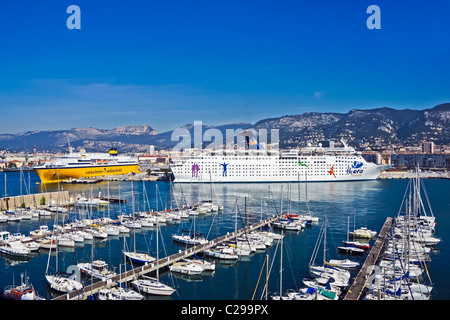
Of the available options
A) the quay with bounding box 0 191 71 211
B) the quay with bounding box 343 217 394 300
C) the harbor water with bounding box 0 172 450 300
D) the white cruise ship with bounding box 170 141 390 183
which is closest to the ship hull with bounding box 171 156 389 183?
the white cruise ship with bounding box 170 141 390 183

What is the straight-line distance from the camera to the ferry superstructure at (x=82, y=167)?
1187 inches

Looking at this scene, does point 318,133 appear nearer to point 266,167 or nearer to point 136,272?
point 266,167

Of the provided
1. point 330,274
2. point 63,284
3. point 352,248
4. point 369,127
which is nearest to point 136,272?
point 63,284

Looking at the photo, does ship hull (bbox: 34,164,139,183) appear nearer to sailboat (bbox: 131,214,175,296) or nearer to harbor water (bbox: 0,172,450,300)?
harbor water (bbox: 0,172,450,300)

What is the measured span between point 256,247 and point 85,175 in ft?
86.6

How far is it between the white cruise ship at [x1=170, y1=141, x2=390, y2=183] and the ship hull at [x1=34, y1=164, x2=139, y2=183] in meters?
8.65

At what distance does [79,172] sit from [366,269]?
2923 centimetres

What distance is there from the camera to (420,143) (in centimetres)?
5597

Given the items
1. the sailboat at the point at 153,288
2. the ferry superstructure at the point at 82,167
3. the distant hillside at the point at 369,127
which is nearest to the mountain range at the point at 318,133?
the distant hillside at the point at 369,127

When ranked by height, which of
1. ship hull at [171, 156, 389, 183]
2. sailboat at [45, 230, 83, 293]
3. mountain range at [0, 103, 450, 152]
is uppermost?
mountain range at [0, 103, 450, 152]

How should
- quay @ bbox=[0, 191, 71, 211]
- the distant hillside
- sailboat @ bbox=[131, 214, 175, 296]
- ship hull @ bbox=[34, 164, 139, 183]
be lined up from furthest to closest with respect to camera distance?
the distant hillside, ship hull @ bbox=[34, 164, 139, 183], quay @ bbox=[0, 191, 71, 211], sailboat @ bbox=[131, 214, 175, 296]

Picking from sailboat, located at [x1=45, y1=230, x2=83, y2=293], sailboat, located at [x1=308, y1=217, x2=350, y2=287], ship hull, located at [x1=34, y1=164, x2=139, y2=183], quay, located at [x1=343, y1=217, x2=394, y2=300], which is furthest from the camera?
ship hull, located at [x1=34, y1=164, x2=139, y2=183]

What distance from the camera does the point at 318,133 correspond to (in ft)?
268

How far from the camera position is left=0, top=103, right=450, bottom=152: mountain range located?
59719mm
